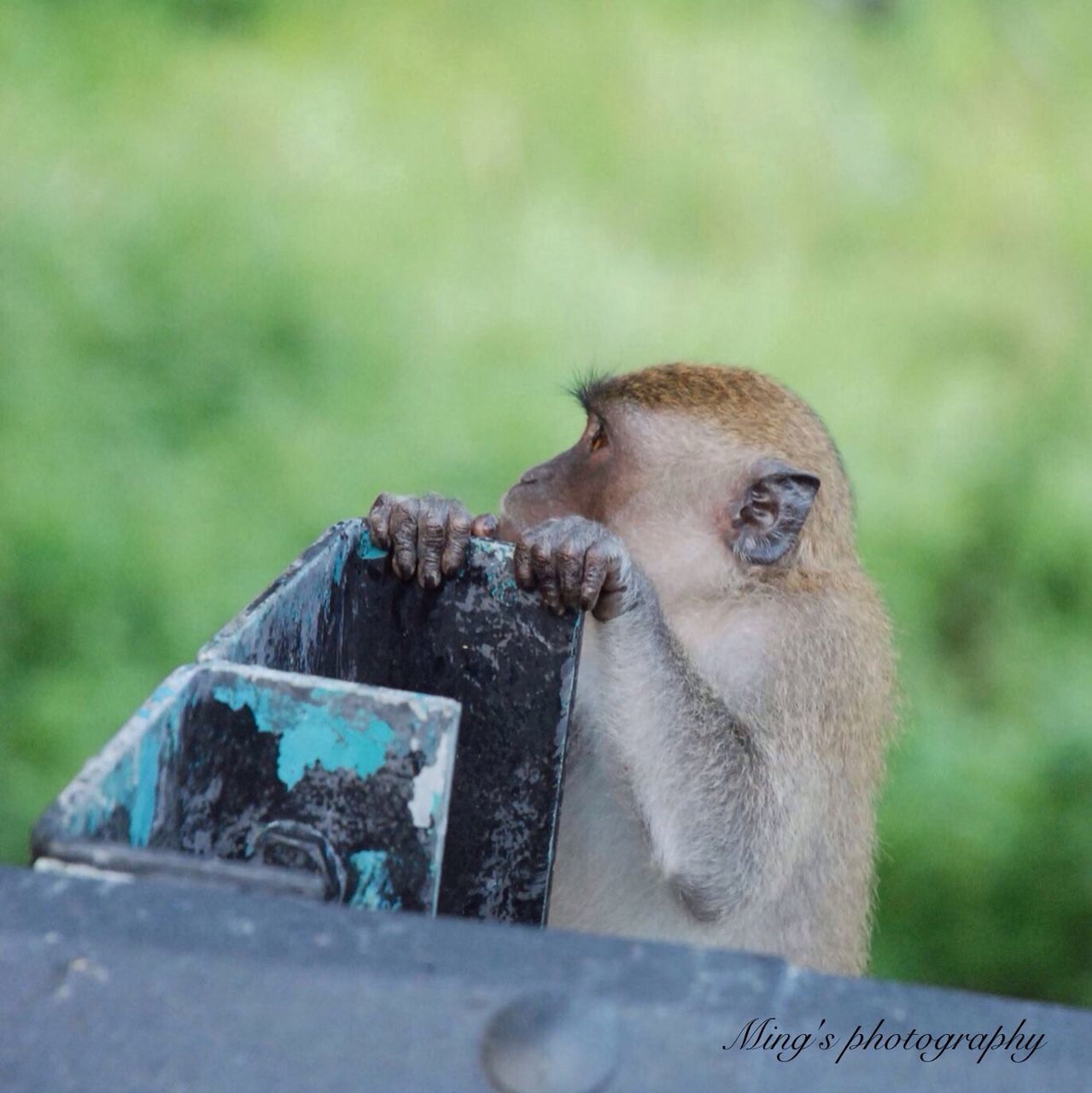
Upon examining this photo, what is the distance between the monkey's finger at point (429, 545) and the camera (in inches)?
80.5

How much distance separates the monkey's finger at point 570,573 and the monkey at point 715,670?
0.06 ft

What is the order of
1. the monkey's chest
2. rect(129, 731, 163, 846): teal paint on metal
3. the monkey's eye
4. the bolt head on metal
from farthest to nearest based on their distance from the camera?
the monkey's eye < the monkey's chest < rect(129, 731, 163, 846): teal paint on metal < the bolt head on metal

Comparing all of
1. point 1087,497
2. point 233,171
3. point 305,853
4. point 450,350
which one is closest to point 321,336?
point 450,350

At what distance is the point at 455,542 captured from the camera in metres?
2.06

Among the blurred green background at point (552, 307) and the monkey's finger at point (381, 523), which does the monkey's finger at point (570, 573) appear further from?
the blurred green background at point (552, 307)

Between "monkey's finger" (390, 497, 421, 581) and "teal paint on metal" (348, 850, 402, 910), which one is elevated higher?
"monkey's finger" (390, 497, 421, 581)

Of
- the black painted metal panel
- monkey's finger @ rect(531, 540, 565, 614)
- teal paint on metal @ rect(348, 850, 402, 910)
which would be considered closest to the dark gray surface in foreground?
teal paint on metal @ rect(348, 850, 402, 910)

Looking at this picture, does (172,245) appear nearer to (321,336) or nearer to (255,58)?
(321,336)

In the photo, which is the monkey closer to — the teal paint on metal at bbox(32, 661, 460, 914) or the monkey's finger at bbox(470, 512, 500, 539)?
the monkey's finger at bbox(470, 512, 500, 539)

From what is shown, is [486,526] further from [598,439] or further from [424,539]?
[598,439]

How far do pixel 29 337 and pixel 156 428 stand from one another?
51 cm

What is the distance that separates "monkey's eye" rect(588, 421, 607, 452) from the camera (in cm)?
279

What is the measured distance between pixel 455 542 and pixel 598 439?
2.57ft

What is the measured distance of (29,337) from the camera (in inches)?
211
